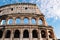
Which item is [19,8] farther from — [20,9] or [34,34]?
[34,34]

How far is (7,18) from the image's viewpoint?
42094 mm

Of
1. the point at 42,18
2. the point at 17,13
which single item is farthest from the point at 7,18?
the point at 42,18

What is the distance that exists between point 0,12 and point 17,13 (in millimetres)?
5537

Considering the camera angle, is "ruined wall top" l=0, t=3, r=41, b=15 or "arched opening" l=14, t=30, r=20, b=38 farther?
"ruined wall top" l=0, t=3, r=41, b=15

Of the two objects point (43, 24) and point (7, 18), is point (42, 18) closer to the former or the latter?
point (43, 24)

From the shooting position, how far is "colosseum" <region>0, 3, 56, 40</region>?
39156 mm

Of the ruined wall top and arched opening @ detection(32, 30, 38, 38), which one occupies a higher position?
the ruined wall top

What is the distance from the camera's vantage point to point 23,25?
39.3 m

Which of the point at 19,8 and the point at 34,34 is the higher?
the point at 19,8

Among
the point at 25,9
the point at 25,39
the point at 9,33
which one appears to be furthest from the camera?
the point at 25,9

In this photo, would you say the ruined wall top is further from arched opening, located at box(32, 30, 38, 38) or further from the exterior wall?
arched opening, located at box(32, 30, 38, 38)

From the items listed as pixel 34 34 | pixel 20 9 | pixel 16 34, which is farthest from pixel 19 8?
pixel 34 34

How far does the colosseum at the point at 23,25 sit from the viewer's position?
39.2m

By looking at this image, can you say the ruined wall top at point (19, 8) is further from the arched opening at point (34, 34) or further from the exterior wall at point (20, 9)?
the arched opening at point (34, 34)
